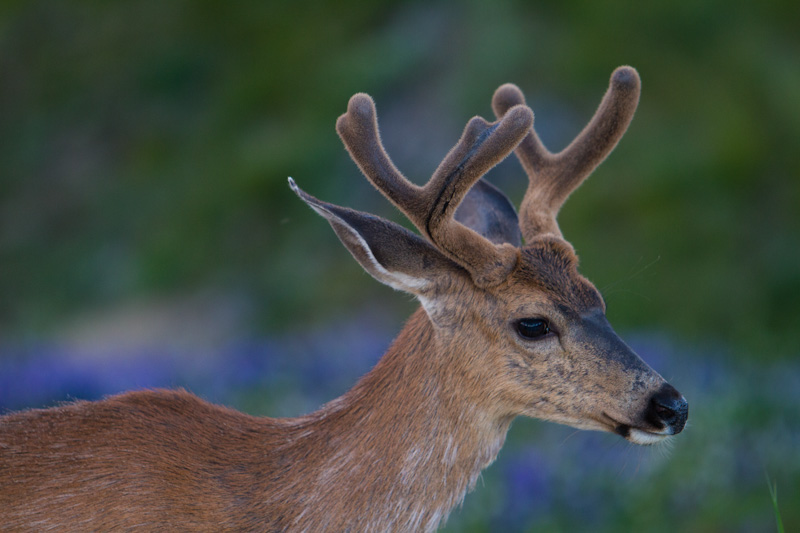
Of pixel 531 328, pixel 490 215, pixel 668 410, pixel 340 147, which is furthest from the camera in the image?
pixel 340 147

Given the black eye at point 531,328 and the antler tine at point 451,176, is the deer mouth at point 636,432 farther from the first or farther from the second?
the antler tine at point 451,176

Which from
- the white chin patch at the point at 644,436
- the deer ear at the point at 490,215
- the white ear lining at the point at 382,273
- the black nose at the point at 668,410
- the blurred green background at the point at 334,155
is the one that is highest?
the blurred green background at the point at 334,155

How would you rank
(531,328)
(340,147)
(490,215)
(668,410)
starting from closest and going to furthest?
(668,410) < (531,328) < (490,215) < (340,147)

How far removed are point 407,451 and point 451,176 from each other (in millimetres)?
841

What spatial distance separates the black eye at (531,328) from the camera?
3.29 meters

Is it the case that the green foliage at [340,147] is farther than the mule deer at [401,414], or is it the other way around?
the green foliage at [340,147]

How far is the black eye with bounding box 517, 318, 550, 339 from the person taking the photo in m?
3.29

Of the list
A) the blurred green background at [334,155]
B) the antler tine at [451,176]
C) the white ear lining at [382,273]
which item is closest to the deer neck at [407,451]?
the white ear lining at [382,273]

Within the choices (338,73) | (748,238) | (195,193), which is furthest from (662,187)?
(195,193)

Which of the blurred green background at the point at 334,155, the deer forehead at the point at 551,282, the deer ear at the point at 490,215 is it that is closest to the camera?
the deer forehead at the point at 551,282

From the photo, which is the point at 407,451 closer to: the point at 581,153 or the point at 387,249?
the point at 387,249

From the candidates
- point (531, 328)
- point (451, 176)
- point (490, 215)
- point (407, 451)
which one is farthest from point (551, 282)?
point (407, 451)

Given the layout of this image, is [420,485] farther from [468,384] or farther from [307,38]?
[307,38]

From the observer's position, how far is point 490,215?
153 inches
